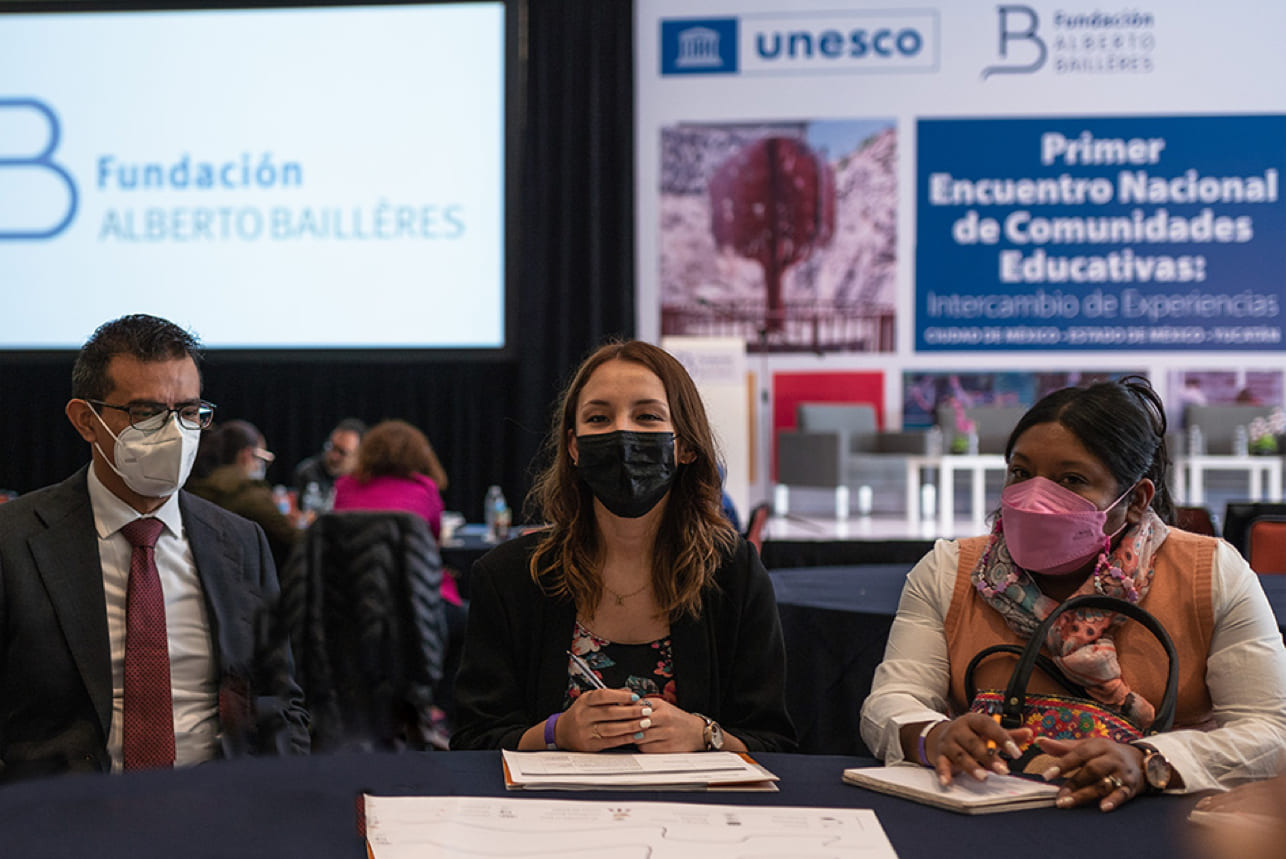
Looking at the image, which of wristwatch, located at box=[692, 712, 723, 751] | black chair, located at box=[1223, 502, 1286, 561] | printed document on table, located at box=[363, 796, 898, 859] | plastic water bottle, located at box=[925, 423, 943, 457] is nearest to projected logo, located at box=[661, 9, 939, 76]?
plastic water bottle, located at box=[925, 423, 943, 457]

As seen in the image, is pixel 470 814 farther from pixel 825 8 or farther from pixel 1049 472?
pixel 825 8

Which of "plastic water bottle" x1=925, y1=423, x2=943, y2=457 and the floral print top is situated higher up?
the floral print top

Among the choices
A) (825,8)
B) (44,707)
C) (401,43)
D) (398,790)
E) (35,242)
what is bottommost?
(44,707)

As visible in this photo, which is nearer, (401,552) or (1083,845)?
(401,552)

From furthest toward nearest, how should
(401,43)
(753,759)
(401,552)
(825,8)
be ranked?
(825,8)
(401,43)
(753,759)
(401,552)

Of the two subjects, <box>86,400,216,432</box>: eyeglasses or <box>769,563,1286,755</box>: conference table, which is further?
<box>769,563,1286,755</box>: conference table

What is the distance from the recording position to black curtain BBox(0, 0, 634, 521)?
32.0 feet

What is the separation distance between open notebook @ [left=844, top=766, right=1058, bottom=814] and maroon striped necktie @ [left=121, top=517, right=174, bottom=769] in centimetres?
116

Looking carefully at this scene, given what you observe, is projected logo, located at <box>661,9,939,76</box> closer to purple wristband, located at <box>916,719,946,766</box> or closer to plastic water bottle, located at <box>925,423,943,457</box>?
plastic water bottle, located at <box>925,423,943,457</box>

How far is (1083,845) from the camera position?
1096 millimetres

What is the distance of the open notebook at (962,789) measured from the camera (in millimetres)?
Result: 1209

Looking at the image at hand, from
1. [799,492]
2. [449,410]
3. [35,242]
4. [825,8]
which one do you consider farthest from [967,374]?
→ [35,242]

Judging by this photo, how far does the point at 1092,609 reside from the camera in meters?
1.65

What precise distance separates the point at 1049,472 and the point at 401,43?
7.35m
